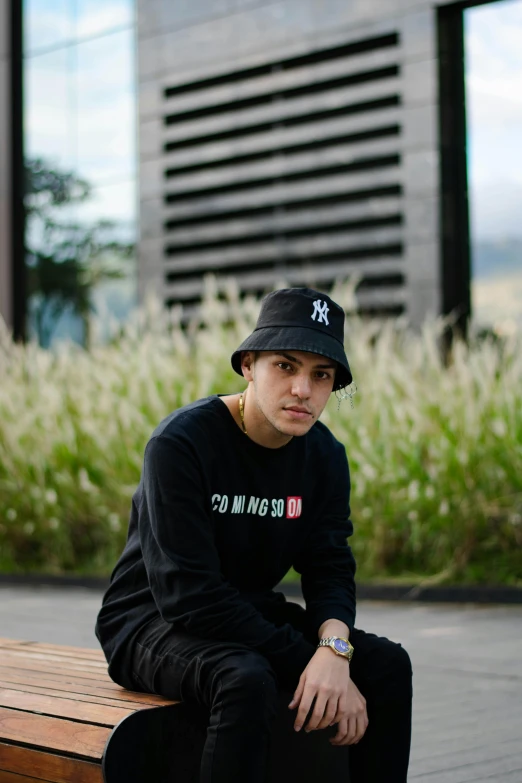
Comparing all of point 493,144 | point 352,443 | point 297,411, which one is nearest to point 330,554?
point 297,411

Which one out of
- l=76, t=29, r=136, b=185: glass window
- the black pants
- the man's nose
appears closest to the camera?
the black pants

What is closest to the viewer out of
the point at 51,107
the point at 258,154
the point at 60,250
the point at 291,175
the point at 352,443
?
the point at 352,443

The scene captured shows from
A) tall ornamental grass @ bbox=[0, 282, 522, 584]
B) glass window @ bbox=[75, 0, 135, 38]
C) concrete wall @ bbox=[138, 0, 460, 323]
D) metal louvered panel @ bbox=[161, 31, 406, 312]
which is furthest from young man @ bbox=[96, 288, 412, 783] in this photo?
glass window @ bbox=[75, 0, 135, 38]

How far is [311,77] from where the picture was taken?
37.8 feet

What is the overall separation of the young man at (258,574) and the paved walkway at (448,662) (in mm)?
576

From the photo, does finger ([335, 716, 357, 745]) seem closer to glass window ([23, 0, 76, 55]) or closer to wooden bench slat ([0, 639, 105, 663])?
wooden bench slat ([0, 639, 105, 663])

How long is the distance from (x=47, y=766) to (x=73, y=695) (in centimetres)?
18

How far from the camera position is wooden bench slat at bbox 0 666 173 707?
233 cm

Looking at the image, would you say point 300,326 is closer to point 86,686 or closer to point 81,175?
point 86,686

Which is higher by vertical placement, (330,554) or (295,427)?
(295,427)

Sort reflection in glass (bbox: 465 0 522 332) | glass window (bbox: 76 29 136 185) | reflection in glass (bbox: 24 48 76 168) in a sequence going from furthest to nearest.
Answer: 1. reflection in glass (bbox: 24 48 76 168)
2. glass window (bbox: 76 29 136 185)
3. reflection in glass (bbox: 465 0 522 332)

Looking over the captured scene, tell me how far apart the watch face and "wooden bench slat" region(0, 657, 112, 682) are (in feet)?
1.80

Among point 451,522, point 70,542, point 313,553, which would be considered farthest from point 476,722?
point 70,542

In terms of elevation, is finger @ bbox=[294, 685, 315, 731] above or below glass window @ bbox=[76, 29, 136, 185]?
below
